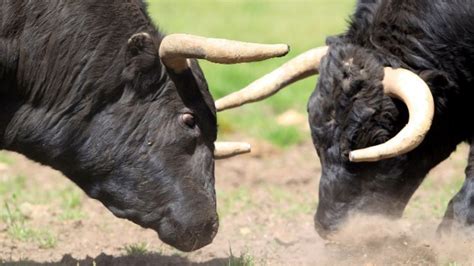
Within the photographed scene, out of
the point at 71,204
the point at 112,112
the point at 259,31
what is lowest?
the point at 259,31

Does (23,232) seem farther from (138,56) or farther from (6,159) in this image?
(6,159)

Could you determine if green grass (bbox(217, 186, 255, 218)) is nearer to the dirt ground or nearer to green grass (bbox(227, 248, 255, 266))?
the dirt ground

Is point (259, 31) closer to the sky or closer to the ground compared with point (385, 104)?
closer to the ground

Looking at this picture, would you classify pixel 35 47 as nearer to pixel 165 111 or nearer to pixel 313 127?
pixel 165 111

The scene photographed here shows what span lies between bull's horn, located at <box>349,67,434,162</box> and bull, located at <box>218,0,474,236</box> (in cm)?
1

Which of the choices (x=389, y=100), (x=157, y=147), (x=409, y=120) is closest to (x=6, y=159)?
(x=157, y=147)

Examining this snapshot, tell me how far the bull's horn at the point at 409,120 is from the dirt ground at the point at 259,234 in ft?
2.45

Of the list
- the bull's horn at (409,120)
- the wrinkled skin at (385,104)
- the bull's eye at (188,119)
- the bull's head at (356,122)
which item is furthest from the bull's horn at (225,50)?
the wrinkled skin at (385,104)

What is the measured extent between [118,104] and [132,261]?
1070 millimetres

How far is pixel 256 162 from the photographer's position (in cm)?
1145

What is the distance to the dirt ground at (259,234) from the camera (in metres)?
7.54

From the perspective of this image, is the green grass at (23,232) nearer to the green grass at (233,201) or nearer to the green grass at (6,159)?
the green grass at (233,201)

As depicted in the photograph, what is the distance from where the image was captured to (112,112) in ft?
22.5

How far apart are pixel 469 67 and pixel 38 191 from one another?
165 inches
